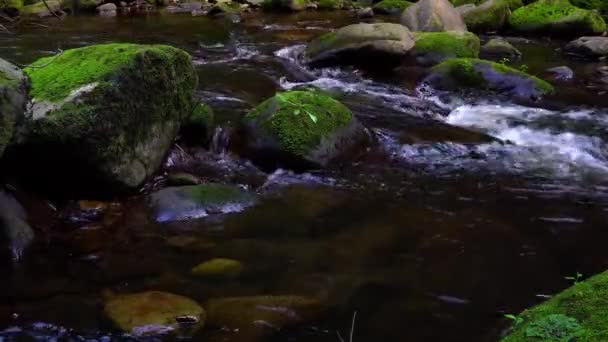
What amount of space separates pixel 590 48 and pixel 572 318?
37.0 ft

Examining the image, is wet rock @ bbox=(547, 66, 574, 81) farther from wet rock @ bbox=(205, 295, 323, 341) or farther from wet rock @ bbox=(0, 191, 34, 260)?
wet rock @ bbox=(0, 191, 34, 260)

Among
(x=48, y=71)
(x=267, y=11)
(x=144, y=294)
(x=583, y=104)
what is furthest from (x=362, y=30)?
(x=267, y=11)

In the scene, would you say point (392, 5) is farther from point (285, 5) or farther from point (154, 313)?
point (154, 313)

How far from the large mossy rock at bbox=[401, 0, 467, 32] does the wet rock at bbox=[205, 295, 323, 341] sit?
9709mm

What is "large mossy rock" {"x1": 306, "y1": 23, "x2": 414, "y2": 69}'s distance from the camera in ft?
34.8

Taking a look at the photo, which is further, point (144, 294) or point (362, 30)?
point (362, 30)

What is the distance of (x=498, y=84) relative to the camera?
9.75 meters

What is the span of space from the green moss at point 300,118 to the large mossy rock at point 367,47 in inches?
140

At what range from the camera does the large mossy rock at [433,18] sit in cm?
1298

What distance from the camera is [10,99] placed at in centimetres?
430

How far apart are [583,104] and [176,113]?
5.98 m

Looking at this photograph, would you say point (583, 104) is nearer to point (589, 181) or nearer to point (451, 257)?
point (589, 181)

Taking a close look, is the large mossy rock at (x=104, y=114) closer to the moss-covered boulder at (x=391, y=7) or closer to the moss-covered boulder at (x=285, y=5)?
the moss-covered boulder at (x=285, y=5)

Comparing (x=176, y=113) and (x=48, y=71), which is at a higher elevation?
(x=48, y=71)
